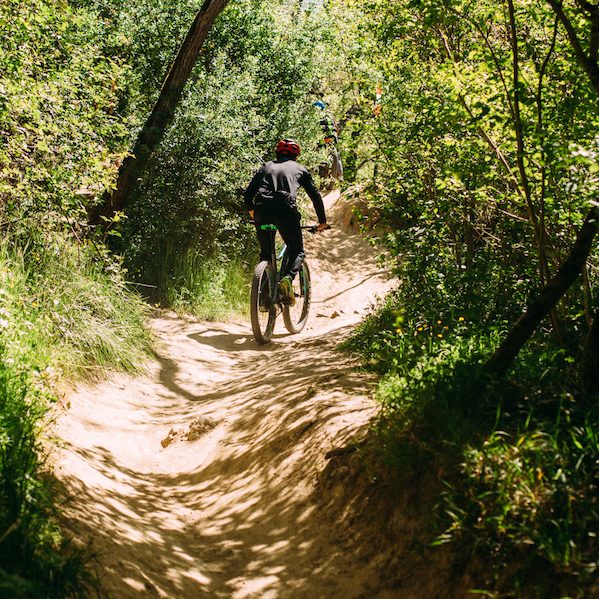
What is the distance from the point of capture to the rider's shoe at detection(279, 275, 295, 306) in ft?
30.2

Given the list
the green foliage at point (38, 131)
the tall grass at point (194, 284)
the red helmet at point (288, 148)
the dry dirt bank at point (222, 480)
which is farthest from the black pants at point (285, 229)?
the green foliage at point (38, 131)

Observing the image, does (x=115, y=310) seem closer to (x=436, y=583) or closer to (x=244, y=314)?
(x=244, y=314)

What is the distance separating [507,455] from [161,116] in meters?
8.32

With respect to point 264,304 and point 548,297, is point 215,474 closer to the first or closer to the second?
point 548,297

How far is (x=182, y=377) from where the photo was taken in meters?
7.73

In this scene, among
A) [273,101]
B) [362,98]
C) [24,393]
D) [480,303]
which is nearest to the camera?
[24,393]

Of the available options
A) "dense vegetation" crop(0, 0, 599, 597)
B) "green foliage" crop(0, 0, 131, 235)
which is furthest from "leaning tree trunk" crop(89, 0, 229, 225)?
"green foliage" crop(0, 0, 131, 235)

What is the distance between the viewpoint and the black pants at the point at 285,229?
8875mm

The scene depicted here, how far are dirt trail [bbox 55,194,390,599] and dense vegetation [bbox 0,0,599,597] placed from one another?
0.41m

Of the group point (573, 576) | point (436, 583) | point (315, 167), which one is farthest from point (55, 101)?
point (315, 167)

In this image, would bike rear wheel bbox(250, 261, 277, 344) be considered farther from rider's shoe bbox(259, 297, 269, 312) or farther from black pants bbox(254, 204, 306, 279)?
black pants bbox(254, 204, 306, 279)

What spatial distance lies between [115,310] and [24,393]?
11.1 ft

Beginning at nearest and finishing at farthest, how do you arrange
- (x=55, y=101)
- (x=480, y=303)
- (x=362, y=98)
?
(x=480, y=303) < (x=55, y=101) < (x=362, y=98)

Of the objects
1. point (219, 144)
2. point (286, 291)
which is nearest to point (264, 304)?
point (286, 291)
